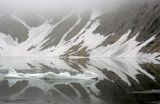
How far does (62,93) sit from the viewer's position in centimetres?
4134

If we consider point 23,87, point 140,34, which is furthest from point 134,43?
point 23,87

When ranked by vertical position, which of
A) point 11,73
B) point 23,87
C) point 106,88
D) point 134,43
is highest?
point 134,43

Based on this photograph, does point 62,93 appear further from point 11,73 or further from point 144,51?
point 144,51

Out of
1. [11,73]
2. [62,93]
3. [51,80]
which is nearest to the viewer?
[62,93]

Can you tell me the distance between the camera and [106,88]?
44938 millimetres

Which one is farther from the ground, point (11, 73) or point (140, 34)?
point (140, 34)

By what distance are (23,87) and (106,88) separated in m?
10.4

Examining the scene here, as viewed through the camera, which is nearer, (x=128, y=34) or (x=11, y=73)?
(x=11, y=73)

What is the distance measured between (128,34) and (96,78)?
460 feet

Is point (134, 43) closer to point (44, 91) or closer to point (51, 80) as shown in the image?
point (51, 80)

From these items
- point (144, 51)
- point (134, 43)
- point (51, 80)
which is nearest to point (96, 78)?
point (51, 80)

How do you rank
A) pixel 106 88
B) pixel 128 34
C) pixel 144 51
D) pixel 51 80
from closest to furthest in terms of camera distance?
pixel 106 88 < pixel 51 80 < pixel 144 51 < pixel 128 34

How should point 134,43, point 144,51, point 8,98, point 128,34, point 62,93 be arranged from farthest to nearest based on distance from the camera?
1. point 128,34
2. point 134,43
3. point 144,51
4. point 62,93
5. point 8,98

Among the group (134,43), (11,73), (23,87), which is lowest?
(23,87)
